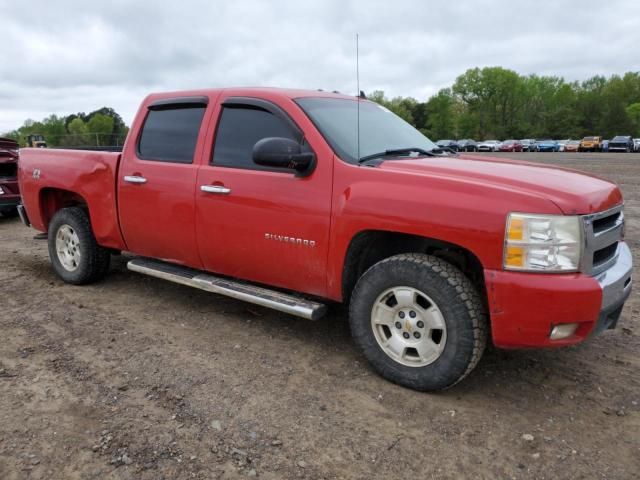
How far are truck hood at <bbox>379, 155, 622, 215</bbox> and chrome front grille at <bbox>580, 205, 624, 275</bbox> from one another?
57mm

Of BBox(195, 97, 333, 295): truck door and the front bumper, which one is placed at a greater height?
BBox(195, 97, 333, 295): truck door

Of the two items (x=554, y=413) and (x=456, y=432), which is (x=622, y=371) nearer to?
(x=554, y=413)

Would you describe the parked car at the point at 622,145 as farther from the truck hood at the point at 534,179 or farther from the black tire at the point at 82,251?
the black tire at the point at 82,251

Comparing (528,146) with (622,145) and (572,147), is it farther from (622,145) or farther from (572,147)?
(622,145)

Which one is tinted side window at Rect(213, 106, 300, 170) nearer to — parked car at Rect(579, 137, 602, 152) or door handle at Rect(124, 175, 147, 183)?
door handle at Rect(124, 175, 147, 183)

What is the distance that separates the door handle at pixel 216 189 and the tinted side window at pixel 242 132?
0.18 m

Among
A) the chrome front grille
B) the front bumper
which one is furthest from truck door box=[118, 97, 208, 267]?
the chrome front grille

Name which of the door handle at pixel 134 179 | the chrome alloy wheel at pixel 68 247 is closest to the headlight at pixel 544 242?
the door handle at pixel 134 179

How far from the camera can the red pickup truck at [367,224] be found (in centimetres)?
282

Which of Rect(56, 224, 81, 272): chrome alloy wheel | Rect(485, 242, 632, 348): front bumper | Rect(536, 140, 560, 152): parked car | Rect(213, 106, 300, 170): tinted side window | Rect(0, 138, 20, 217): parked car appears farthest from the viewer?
Rect(536, 140, 560, 152): parked car

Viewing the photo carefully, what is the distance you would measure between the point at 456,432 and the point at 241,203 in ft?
6.83

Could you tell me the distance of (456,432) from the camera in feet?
9.32

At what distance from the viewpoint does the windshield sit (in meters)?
→ 3.63

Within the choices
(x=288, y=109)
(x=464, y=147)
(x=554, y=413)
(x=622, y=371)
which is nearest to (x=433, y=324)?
(x=554, y=413)
